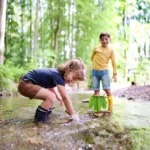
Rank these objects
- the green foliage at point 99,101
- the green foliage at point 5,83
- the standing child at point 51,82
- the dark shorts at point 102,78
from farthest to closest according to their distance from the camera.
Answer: the green foliage at point 5,83
the dark shorts at point 102,78
the green foliage at point 99,101
the standing child at point 51,82

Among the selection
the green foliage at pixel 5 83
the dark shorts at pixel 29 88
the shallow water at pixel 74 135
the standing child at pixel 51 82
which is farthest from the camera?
the green foliage at pixel 5 83

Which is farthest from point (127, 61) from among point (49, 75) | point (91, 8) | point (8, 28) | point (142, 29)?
point (49, 75)

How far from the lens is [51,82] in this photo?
3412 millimetres

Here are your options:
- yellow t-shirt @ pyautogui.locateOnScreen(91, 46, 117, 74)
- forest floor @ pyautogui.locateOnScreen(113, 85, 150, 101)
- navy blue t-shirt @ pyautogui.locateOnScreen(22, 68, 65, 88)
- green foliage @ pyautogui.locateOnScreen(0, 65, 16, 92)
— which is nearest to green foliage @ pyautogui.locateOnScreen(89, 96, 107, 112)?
navy blue t-shirt @ pyautogui.locateOnScreen(22, 68, 65, 88)

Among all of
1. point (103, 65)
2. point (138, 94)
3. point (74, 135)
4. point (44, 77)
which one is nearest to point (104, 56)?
point (103, 65)

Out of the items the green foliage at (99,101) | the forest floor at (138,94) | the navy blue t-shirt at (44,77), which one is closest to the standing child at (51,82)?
the navy blue t-shirt at (44,77)

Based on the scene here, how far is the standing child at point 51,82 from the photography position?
3.19m

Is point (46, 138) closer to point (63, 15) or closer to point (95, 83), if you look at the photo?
point (95, 83)

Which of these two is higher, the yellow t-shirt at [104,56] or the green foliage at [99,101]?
the yellow t-shirt at [104,56]

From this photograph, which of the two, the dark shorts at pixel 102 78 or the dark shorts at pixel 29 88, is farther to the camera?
the dark shorts at pixel 102 78

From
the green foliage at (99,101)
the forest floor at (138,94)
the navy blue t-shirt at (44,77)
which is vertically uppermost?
the navy blue t-shirt at (44,77)

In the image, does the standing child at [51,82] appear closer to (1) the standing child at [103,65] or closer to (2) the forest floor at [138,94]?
(1) the standing child at [103,65]

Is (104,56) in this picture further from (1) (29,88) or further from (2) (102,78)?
(1) (29,88)

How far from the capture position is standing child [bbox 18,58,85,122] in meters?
3.19
